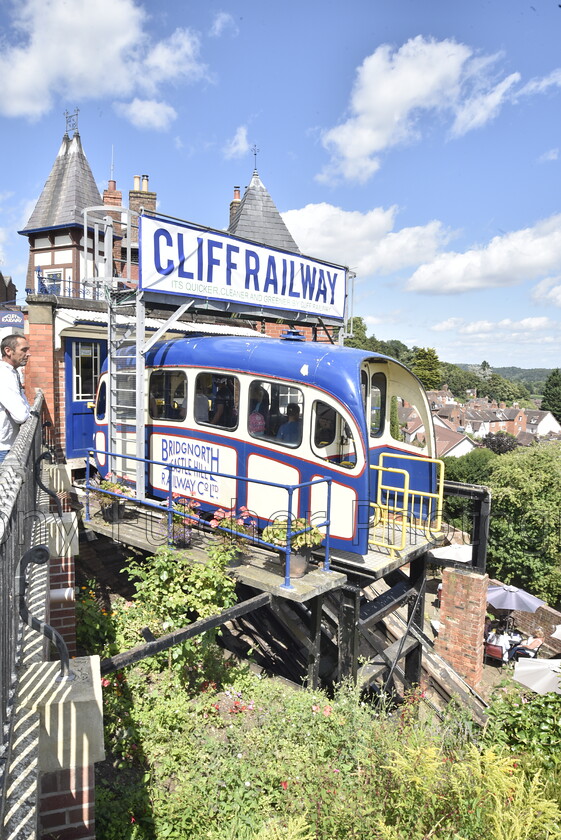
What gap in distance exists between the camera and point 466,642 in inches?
364

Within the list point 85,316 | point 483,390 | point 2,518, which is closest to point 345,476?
point 2,518

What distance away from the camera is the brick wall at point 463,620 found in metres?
9.05

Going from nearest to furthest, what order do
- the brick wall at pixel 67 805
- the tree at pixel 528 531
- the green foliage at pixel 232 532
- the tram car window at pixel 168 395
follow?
the brick wall at pixel 67 805 → the green foliage at pixel 232 532 → the tram car window at pixel 168 395 → the tree at pixel 528 531

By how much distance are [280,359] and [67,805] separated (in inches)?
216

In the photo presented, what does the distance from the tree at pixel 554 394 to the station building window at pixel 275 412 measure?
108690 millimetres

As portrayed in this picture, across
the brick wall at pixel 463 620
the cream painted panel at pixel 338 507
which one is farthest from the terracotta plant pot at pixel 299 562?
the brick wall at pixel 463 620

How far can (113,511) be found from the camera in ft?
28.3

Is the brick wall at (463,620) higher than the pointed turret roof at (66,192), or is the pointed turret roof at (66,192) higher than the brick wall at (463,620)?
the pointed turret roof at (66,192)

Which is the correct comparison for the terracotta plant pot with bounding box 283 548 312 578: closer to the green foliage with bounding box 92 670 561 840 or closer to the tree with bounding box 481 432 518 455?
the green foliage with bounding box 92 670 561 840

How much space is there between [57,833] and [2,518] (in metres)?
2.19

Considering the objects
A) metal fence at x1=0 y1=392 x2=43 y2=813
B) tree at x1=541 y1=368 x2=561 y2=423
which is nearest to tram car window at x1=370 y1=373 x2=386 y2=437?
metal fence at x1=0 y1=392 x2=43 y2=813

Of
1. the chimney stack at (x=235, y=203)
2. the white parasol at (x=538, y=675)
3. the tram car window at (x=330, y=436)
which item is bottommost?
the white parasol at (x=538, y=675)

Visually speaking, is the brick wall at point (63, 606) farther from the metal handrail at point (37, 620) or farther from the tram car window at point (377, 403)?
the tram car window at point (377, 403)

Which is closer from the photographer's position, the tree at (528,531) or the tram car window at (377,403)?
the tram car window at (377,403)
